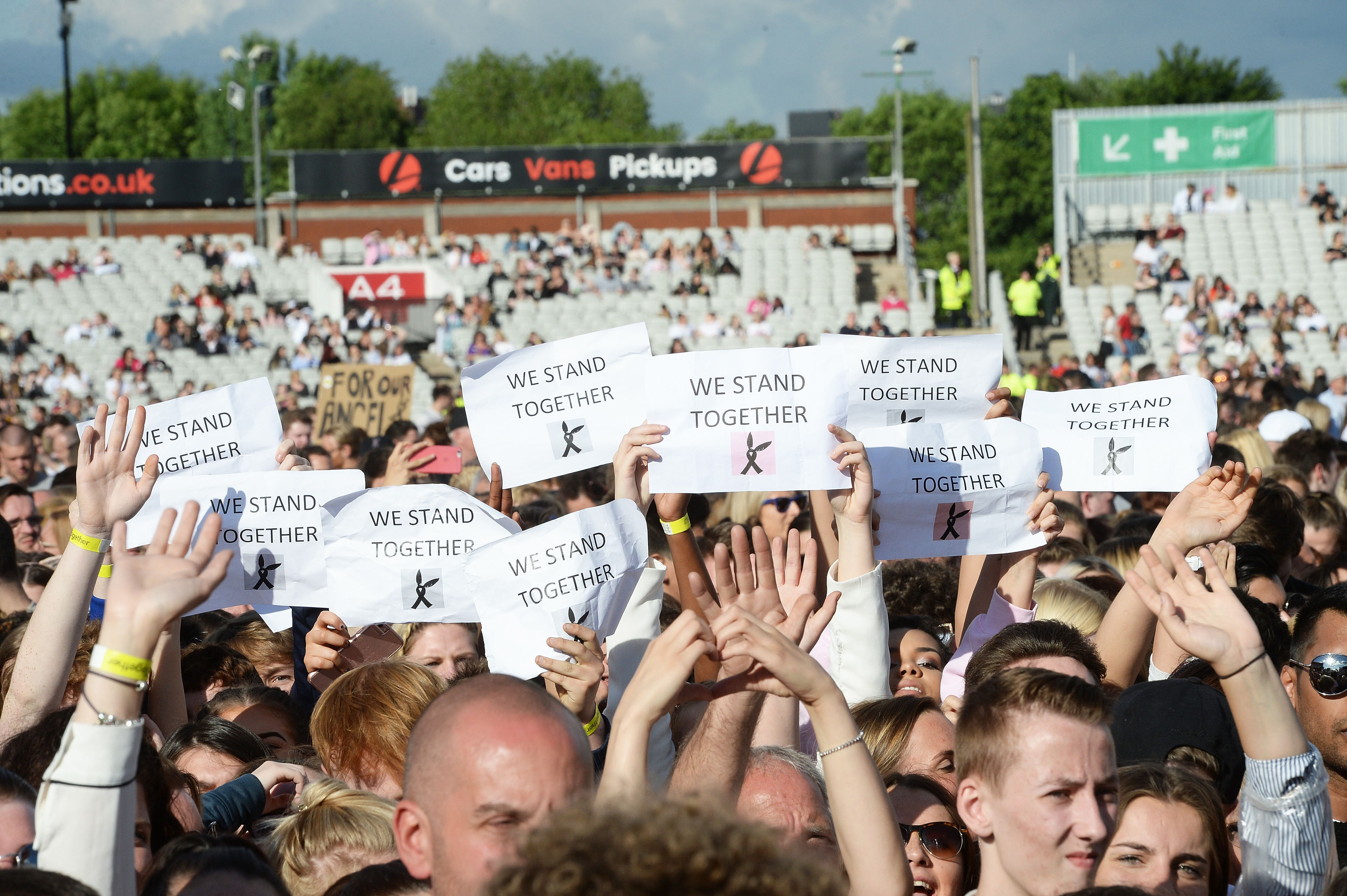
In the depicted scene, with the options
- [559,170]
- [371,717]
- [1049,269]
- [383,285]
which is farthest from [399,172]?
[371,717]

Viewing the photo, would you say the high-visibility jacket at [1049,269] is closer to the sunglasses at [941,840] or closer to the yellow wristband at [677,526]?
the yellow wristband at [677,526]

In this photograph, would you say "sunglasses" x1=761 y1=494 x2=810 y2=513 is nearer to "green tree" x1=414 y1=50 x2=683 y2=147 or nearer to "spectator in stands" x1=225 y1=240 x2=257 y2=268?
"spectator in stands" x1=225 y1=240 x2=257 y2=268

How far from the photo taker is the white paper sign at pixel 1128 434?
4992 mm

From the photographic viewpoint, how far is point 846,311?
3044cm

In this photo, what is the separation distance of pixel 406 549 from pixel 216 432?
40.9 inches

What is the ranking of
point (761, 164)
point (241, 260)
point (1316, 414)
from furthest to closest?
point (761, 164), point (241, 260), point (1316, 414)

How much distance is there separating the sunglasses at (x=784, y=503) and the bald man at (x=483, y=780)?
16.2ft

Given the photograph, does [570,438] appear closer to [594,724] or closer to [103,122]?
[594,724]

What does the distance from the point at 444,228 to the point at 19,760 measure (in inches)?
1510

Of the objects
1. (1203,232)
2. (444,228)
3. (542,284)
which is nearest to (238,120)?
(444,228)

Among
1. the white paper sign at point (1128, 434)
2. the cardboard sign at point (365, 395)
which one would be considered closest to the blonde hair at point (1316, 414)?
the white paper sign at point (1128, 434)

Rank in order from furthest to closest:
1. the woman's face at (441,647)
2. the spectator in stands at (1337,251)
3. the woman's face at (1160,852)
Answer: the spectator in stands at (1337,251) → the woman's face at (441,647) → the woman's face at (1160,852)

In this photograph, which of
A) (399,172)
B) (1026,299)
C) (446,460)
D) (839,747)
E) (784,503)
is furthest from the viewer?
(399,172)

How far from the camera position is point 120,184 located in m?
38.9
